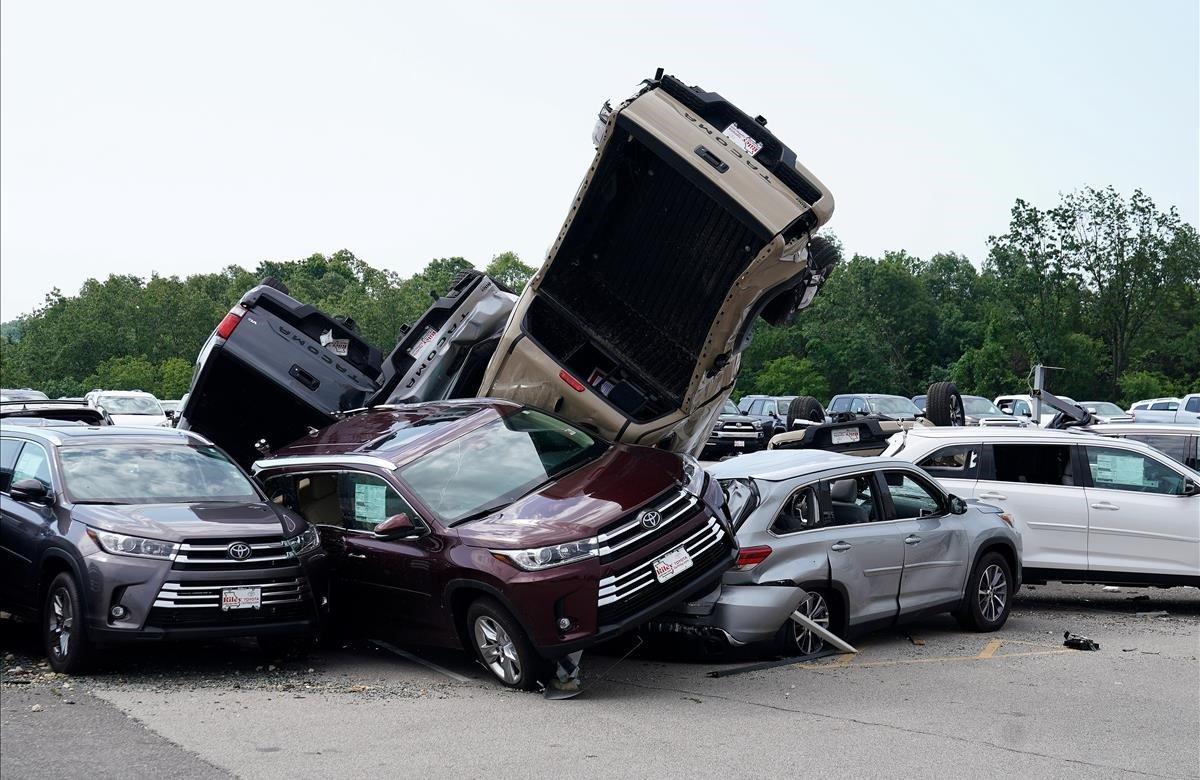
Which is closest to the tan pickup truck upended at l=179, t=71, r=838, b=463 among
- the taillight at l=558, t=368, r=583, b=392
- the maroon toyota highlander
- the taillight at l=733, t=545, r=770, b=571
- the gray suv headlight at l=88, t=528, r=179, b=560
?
the taillight at l=558, t=368, r=583, b=392

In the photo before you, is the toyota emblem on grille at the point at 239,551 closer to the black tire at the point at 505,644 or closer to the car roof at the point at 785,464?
the black tire at the point at 505,644

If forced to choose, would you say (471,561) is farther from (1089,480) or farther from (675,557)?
(1089,480)

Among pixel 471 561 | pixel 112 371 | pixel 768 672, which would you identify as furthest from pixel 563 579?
pixel 112 371

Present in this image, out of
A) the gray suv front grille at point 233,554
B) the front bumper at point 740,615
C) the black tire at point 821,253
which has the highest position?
the black tire at point 821,253

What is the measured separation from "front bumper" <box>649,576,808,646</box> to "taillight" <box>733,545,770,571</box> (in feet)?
0.46

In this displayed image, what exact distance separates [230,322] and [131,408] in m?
17.1

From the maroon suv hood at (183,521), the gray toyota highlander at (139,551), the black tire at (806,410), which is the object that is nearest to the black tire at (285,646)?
the gray toyota highlander at (139,551)

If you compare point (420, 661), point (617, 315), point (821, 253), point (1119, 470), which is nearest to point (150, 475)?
point (420, 661)

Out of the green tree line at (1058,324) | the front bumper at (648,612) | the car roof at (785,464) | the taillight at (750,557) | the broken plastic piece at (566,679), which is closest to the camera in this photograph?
the front bumper at (648,612)

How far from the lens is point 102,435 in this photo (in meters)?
9.05

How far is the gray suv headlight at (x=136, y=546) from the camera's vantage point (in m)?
7.71

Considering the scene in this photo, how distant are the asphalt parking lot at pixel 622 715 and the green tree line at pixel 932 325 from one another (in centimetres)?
4558

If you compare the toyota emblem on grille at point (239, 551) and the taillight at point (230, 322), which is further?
the taillight at point (230, 322)

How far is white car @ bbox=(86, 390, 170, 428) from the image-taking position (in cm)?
2598
